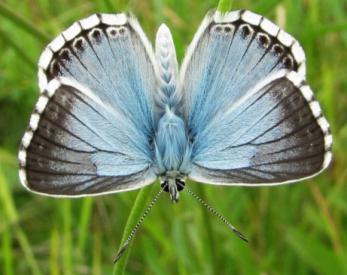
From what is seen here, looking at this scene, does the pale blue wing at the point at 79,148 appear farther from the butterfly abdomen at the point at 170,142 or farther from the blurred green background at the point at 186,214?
the blurred green background at the point at 186,214

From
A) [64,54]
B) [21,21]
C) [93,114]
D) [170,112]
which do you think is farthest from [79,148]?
[21,21]

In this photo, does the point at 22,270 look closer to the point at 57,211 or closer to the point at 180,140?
the point at 57,211

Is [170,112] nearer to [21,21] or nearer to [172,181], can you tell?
[172,181]

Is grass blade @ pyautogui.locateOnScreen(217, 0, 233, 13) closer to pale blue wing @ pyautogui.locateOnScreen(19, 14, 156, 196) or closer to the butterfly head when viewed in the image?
pale blue wing @ pyautogui.locateOnScreen(19, 14, 156, 196)

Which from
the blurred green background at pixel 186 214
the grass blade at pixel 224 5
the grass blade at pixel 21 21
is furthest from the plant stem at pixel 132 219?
the grass blade at pixel 21 21

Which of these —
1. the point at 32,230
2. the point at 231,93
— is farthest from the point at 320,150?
the point at 32,230
